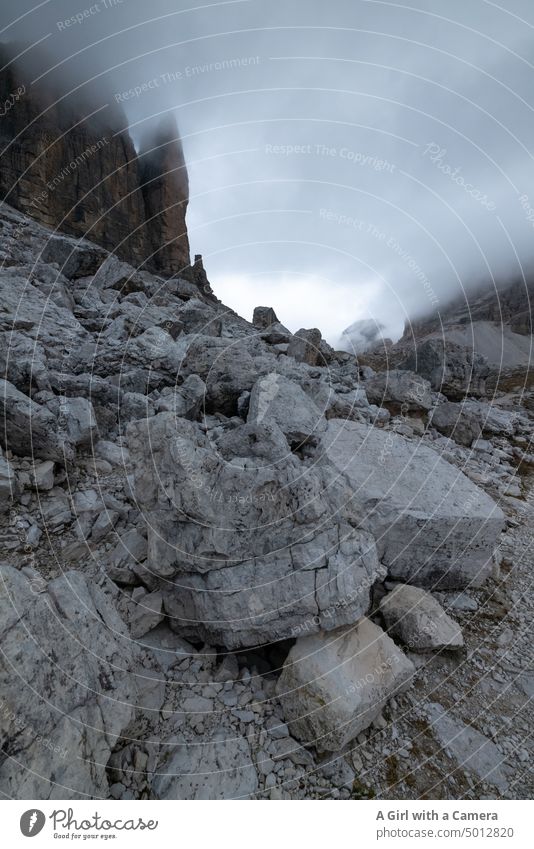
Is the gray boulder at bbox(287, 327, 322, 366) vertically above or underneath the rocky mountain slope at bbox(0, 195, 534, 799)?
above

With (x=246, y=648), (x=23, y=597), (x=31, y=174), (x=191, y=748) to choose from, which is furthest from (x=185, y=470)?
(x=31, y=174)

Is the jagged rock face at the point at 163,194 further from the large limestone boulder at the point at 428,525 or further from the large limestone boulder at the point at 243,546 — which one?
the large limestone boulder at the point at 243,546

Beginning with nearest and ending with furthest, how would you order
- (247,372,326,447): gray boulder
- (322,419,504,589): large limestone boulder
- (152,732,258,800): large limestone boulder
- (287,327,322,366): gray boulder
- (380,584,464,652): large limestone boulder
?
(152,732,258,800): large limestone boulder, (380,584,464,652): large limestone boulder, (322,419,504,589): large limestone boulder, (247,372,326,447): gray boulder, (287,327,322,366): gray boulder

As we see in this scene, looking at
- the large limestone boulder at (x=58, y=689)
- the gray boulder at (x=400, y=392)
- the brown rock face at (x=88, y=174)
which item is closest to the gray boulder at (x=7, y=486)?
the large limestone boulder at (x=58, y=689)

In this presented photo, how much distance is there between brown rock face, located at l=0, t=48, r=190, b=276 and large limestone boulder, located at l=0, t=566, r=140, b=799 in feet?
164

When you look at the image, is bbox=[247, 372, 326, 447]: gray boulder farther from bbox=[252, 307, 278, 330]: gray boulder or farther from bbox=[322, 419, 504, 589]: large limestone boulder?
bbox=[252, 307, 278, 330]: gray boulder

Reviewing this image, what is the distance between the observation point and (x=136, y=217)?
2616 inches

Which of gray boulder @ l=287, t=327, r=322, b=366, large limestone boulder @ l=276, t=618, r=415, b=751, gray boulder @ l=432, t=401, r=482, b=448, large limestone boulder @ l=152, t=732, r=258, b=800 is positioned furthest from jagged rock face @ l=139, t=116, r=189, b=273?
large limestone boulder @ l=152, t=732, r=258, b=800

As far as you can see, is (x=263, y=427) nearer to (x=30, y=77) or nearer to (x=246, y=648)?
(x=246, y=648)

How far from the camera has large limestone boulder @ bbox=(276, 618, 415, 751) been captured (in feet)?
12.7

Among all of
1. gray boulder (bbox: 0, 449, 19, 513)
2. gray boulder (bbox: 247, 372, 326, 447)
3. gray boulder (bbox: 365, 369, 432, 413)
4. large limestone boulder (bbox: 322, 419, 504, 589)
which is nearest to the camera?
gray boulder (bbox: 0, 449, 19, 513)

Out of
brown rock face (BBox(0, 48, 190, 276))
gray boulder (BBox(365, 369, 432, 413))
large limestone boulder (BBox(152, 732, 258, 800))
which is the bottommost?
large limestone boulder (BBox(152, 732, 258, 800))

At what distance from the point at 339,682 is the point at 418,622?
1.72 meters

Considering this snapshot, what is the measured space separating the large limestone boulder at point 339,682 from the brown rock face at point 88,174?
50.7 meters
